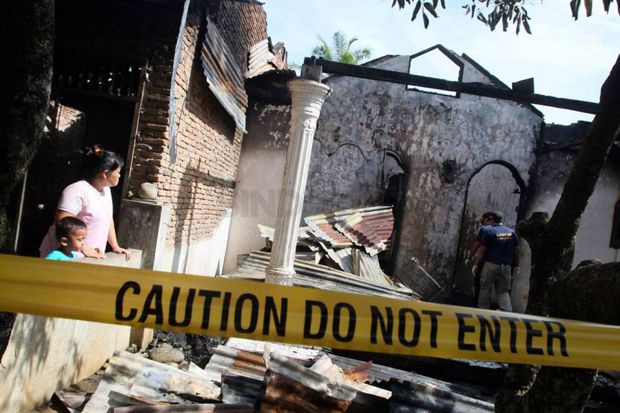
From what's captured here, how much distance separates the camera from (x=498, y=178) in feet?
35.4

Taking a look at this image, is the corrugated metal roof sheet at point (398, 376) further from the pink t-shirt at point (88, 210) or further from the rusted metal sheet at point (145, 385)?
the pink t-shirt at point (88, 210)

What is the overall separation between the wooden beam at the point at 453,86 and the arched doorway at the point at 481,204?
11.5ft

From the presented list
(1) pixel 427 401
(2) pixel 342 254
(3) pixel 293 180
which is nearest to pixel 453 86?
(3) pixel 293 180

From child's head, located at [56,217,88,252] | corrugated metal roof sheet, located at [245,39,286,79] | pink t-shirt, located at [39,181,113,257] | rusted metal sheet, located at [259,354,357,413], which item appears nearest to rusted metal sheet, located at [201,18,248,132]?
corrugated metal roof sheet, located at [245,39,286,79]

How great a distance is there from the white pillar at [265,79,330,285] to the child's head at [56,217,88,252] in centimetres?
284

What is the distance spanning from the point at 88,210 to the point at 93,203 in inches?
2.9

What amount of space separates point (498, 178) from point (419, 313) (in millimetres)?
9963

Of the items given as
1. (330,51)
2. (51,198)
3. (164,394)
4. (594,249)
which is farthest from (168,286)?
(330,51)

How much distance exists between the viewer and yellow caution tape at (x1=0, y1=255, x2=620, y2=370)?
1717mm

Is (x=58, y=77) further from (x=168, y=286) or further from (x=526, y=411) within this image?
(x=526, y=411)

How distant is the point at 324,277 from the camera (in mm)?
7328

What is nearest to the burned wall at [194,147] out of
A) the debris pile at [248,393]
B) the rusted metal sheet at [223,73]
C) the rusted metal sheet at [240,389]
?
the rusted metal sheet at [223,73]

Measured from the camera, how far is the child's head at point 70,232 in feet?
10.8

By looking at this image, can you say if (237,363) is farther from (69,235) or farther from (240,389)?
(69,235)
